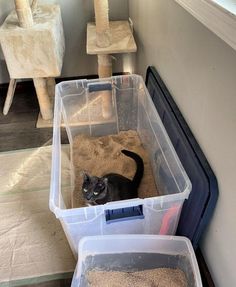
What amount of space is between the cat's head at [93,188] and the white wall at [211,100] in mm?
358

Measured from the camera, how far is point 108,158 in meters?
1.40

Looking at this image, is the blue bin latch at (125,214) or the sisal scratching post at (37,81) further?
the sisal scratching post at (37,81)

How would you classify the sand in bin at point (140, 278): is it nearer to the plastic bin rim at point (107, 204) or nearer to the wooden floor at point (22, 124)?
the plastic bin rim at point (107, 204)

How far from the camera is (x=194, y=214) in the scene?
3.00ft

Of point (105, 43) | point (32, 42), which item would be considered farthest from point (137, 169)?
point (32, 42)

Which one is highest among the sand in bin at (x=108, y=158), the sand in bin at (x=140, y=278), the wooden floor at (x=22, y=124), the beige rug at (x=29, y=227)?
the sand in bin at (x=140, y=278)

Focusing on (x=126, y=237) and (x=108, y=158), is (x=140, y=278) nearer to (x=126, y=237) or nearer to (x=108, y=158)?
(x=126, y=237)

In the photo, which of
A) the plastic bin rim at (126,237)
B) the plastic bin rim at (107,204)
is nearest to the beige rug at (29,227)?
the plastic bin rim at (126,237)

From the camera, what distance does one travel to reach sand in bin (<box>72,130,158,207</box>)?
126cm

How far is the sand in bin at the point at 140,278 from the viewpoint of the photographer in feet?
3.00

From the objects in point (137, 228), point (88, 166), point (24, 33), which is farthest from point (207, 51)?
point (24, 33)

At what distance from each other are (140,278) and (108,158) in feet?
1.99

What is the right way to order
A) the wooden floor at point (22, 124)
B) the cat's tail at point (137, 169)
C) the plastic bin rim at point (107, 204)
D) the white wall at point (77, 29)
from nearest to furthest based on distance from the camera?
the plastic bin rim at point (107, 204) → the cat's tail at point (137, 169) → the wooden floor at point (22, 124) → the white wall at point (77, 29)

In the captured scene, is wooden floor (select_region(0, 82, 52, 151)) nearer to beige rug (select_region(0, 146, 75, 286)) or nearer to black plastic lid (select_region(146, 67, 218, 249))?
beige rug (select_region(0, 146, 75, 286))
